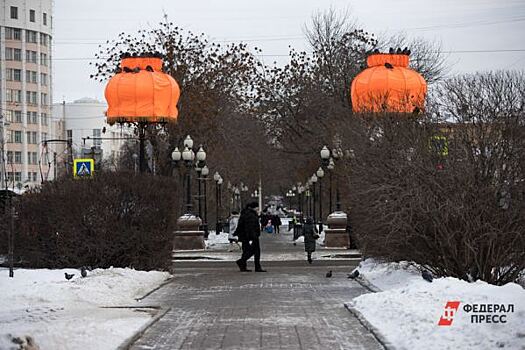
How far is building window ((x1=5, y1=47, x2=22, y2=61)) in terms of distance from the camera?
359 feet

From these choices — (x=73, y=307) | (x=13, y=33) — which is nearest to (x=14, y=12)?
(x=13, y=33)

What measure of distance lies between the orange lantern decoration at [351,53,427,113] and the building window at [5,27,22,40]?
88.7 metres

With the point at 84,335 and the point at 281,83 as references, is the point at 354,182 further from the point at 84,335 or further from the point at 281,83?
the point at 281,83

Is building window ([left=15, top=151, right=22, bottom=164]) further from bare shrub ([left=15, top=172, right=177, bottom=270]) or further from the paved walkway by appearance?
the paved walkway

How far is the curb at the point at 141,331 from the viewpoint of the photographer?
10.3 m

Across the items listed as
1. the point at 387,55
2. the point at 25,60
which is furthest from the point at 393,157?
the point at 25,60

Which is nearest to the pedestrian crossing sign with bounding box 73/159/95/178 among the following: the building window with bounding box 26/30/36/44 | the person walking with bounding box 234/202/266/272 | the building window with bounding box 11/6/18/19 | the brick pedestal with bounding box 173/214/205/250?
the person walking with bounding box 234/202/266/272

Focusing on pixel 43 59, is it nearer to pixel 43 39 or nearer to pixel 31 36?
pixel 43 39

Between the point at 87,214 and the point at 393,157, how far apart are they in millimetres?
7068

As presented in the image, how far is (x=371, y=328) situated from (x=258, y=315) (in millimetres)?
2271

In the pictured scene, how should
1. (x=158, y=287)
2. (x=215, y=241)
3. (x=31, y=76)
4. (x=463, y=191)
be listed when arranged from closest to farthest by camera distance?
(x=463, y=191)
(x=158, y=287)
(x=215, y=241)
(x=31, y=76)

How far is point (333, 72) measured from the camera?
1737 inches

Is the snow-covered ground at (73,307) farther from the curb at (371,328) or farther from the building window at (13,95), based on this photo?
the building window at (13,95)

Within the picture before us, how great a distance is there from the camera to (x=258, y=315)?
13.2 meters
